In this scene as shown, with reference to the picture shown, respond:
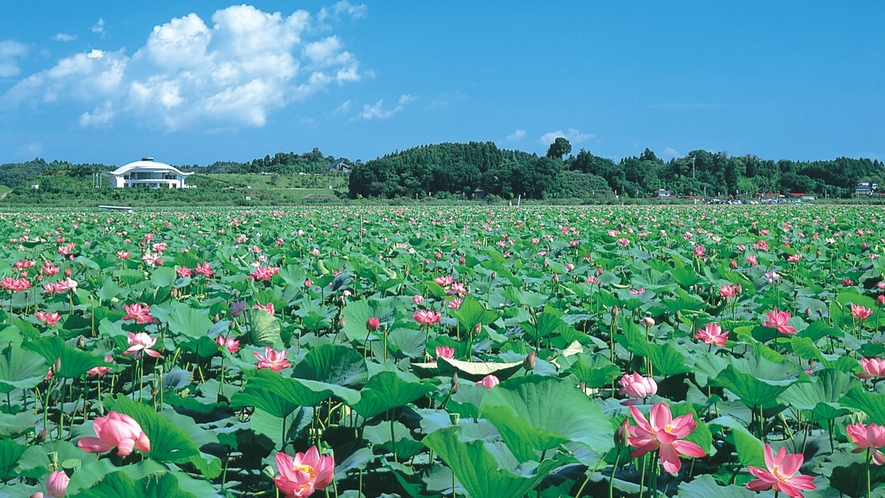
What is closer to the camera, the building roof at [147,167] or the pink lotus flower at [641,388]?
A: the pink lotus flower at [641,388]

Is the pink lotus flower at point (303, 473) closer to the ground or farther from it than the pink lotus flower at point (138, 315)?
closer to the ground

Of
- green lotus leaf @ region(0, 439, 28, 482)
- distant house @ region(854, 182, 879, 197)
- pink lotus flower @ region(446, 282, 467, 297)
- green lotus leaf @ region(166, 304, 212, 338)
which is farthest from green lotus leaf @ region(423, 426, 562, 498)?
distant house @ region(854, 182, 879, 197)

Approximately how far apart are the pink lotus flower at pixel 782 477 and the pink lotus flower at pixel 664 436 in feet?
0.53

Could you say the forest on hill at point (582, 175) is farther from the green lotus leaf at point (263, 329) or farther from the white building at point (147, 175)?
the green lotus leaf at point (263, 329)

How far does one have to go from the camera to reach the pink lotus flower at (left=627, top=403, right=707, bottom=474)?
1073mm

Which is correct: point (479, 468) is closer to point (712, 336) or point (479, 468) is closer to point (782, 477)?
point (782, 477)

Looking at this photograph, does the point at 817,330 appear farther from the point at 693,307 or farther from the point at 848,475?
the point at 848,475

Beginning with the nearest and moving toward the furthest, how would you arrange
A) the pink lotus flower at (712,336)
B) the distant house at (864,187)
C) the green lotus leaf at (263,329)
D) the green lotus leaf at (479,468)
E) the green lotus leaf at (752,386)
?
the green lotus leaf at (479,468)
the green lotus leaf at (752,386)
the pink lotus flower at (712,336)
the green lotus leaf at (263,329)
the distant house at (864,187)

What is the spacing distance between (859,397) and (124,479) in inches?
53.4

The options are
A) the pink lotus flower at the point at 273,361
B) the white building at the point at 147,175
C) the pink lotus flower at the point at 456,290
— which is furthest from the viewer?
the white building at the point at 147,175

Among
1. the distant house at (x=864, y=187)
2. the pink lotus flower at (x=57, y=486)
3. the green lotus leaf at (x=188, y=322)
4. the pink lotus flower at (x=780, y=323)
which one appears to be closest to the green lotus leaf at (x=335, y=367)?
the pink lotus flower at (x=57, y=486)

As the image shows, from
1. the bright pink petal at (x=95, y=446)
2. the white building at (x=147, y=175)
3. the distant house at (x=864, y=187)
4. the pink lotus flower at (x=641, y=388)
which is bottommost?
the pink lotus flower at (x=641, y=388)

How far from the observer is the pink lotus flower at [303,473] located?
1162 millimetres

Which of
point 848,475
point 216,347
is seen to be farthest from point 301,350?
point 848,475
